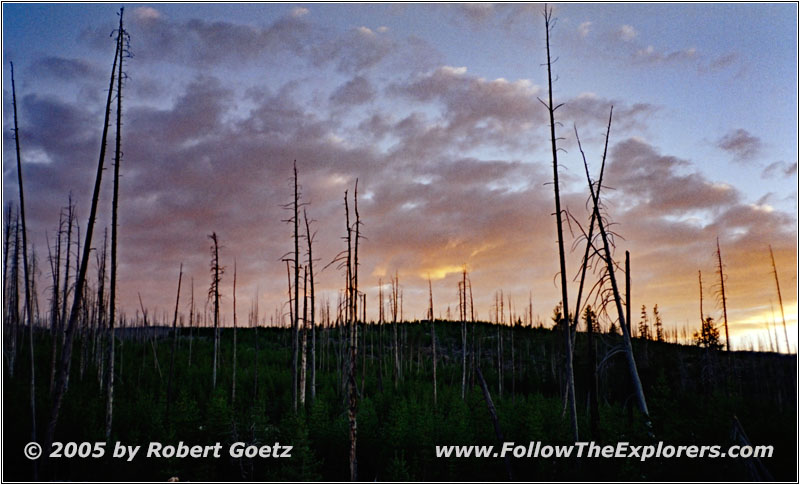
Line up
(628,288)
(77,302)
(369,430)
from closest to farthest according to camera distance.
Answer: (77,302) < (628,288) < (369,430)

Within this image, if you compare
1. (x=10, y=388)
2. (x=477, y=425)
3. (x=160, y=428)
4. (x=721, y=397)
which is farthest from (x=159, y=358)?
(x=721, y=397)

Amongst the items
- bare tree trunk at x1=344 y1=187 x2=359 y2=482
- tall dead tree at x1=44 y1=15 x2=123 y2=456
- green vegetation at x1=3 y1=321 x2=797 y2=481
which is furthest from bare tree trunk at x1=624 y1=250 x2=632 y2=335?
tall dead tree at x1=44 y1=15 x2=123 y2=456

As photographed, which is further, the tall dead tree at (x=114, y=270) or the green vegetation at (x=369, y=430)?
the tall dead tree at (x=114, y=270)

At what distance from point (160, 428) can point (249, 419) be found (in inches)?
150

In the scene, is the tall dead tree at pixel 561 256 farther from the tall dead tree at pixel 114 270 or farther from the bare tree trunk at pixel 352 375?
the tall dead tree at pixel 114 270

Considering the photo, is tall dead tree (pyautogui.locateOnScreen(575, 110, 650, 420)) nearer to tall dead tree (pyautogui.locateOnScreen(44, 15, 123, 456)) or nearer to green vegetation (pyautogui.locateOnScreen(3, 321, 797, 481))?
green vegetation (pyautogui.locateOnScreen(3, 321, 797, 481))

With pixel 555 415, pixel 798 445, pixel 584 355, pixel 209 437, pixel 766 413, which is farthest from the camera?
pixel 584 355

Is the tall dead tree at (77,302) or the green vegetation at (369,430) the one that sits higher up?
the tall dead tree at (77,302)

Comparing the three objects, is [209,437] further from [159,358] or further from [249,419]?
[159,358]

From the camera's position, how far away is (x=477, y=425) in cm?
1827

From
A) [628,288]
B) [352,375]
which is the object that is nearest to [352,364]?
[352,375]

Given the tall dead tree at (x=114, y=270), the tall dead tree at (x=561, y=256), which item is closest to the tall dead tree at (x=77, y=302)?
the tall dead tree at (x=114, y=270)

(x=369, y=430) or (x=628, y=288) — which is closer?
(x=628, y=288)

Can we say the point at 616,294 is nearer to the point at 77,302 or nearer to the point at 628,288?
the point at 628,288
